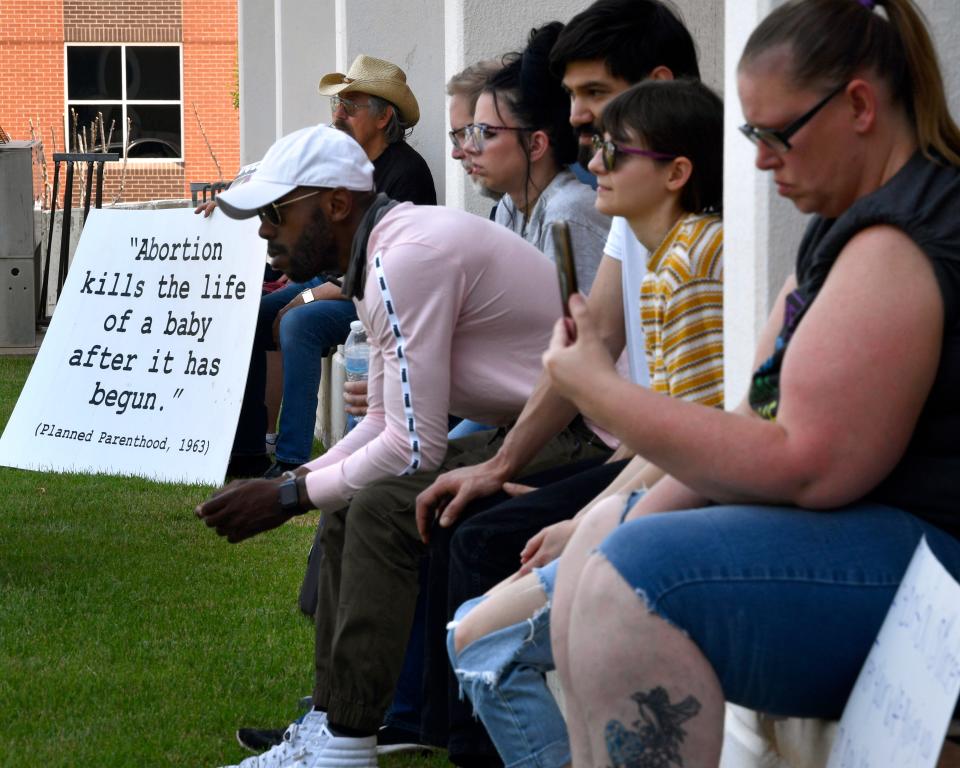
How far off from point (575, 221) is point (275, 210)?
783mm

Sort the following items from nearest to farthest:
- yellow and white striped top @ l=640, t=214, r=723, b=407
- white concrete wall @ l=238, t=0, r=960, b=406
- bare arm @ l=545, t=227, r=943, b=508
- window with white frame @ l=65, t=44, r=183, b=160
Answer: bare arm @ l=545, t=227, r=943, b=508, white concrete wall @ l=238, t=0, r=960, b=406, yellow and white striped top @ l=640, t=214, r=723, b=407, window with white frame @ l=65, t=44, r=183, b=160

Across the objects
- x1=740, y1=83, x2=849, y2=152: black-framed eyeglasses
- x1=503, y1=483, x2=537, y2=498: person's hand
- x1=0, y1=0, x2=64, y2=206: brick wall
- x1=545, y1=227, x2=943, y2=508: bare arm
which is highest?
x1=0, y1=0, x2=64, y2=206: brick wall

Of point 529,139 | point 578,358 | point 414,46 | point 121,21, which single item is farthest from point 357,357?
point 121,21

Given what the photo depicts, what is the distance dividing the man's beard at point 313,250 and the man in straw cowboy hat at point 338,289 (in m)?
3.43

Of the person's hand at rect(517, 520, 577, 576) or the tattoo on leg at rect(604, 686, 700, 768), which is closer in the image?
the tattoo on leg at rect(604, 686, 700, 768)

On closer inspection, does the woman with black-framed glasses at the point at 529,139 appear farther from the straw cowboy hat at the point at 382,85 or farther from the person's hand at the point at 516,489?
the straw cowboy hat at the point at 382,85

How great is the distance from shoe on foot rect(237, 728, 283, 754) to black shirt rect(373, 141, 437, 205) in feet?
12.1

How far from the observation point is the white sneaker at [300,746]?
12.3ft

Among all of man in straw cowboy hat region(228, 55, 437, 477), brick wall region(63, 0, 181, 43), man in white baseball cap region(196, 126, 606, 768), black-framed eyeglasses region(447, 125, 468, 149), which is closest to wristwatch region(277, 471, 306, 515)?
man in white baseball cap region(196, 126, 606, 768)

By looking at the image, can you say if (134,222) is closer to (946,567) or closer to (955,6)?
(955,6)

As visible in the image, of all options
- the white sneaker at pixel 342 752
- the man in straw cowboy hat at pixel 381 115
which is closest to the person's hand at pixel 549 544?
the white sneaker at pixel 342 752

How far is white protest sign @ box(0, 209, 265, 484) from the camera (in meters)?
7.86

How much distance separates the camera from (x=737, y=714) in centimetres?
313

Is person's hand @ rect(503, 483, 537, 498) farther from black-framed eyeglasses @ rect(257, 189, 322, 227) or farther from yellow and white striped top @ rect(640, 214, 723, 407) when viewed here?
black-framed eyeglasses @ rect(257, 189, 322, 227)
